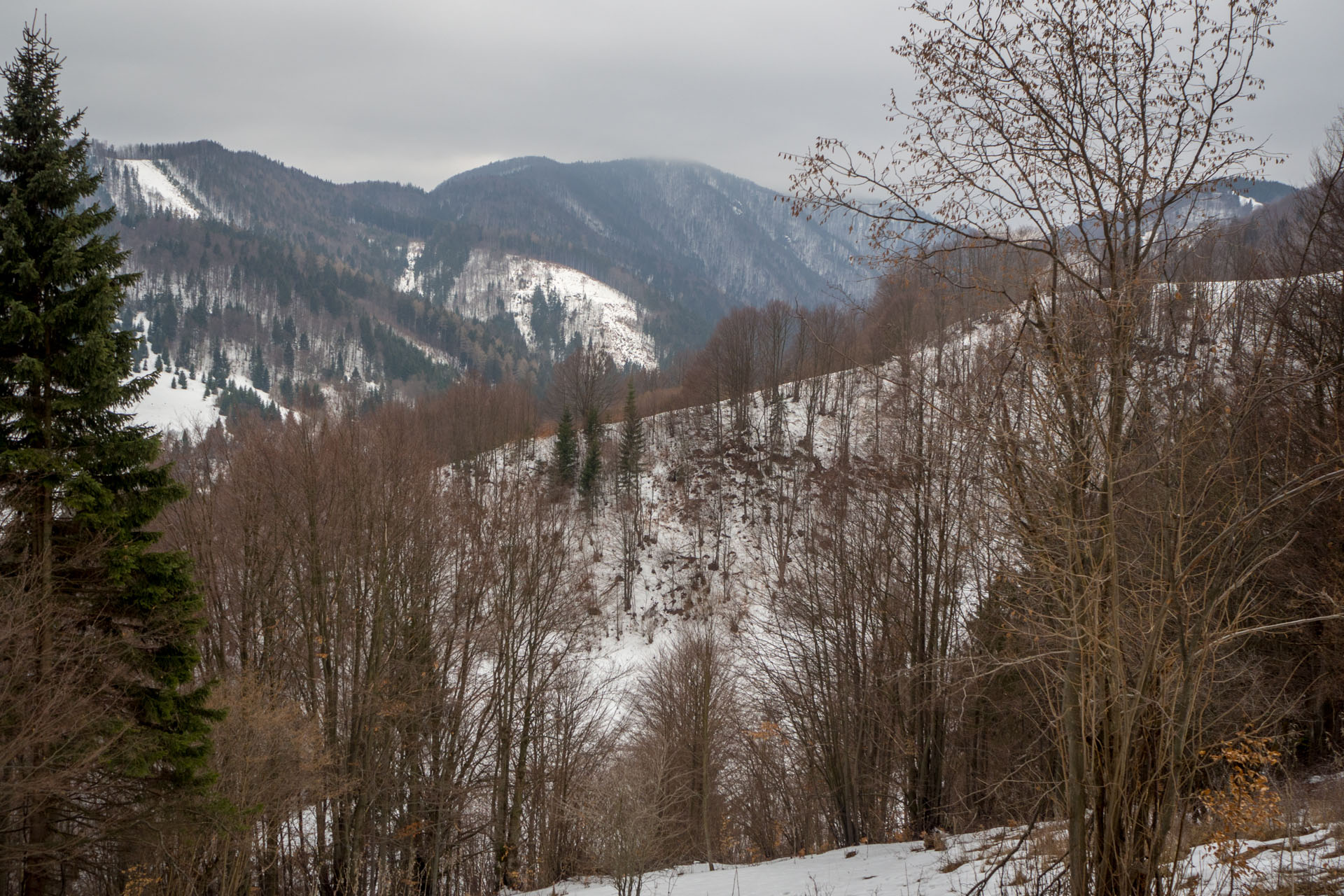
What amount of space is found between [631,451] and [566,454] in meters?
4.66

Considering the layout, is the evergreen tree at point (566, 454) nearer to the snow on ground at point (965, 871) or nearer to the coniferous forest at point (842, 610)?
the coniferous forest at point (842, 610)

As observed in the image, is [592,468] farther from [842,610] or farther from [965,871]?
[965,871]

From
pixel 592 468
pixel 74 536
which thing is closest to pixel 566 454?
pixel 592 468

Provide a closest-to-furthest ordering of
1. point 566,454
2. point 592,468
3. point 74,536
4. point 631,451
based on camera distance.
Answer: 1. point 74,536
2. point 592,468
3. point 631,451
4. point 566,454

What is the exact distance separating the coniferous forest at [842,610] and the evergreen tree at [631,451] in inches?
851

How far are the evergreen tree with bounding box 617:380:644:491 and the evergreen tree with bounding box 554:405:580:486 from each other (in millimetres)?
3408

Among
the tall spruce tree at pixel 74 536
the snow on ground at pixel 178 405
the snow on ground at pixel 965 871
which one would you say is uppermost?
the snow on ground at pixel 178 405

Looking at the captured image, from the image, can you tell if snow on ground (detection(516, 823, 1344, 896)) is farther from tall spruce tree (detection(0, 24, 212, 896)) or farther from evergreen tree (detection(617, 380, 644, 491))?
evergreen tree (detection(617, 380, 644, 491))

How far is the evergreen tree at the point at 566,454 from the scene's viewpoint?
45.8 meters

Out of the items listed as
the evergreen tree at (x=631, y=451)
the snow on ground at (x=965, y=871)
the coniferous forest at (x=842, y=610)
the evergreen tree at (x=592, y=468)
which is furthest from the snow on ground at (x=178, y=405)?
the snow on ground at (x=965, y=871)

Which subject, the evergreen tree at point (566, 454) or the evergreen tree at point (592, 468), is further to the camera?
the evergreen tree at point (566, 454)

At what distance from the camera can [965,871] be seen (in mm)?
7707

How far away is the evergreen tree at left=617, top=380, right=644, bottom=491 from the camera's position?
1775 inches

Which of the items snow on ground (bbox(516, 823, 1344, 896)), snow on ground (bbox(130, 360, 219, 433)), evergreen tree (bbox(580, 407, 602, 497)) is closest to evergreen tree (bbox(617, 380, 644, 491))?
evergreen tree (bbox(580, 407, 602, 497))
